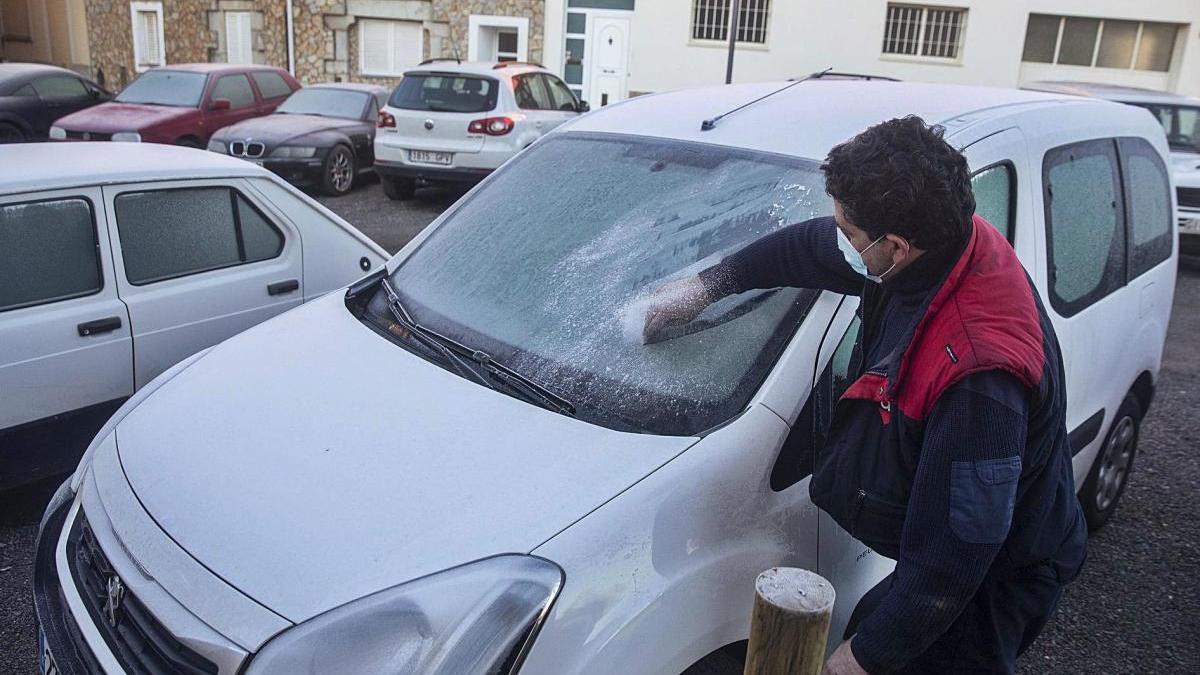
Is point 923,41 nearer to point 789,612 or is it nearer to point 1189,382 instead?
point 1189,382

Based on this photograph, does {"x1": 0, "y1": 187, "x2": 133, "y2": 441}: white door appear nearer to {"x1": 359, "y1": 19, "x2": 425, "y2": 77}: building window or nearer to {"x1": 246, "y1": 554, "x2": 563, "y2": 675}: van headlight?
{"x1": 246, "y1": 554, "x2": 563, "y2": 675}: van headlight

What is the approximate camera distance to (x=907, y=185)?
5.80 feet

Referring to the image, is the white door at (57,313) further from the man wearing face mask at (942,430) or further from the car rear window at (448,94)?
the car rear window at (448,94)

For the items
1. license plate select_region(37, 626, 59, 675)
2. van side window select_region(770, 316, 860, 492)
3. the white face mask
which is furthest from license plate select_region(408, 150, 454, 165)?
the white face mask

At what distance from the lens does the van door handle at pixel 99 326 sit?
11.8ft

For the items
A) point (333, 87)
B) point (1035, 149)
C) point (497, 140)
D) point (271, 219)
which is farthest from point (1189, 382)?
point (333, 87)

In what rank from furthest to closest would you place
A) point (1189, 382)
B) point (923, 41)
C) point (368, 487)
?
point (923, 41)
point (1189, 382)
point (368, 487)

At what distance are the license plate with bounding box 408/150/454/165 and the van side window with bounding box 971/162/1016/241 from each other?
8859 mm

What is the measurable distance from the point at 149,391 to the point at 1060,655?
10.1 ft

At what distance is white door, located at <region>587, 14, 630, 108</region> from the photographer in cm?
1934

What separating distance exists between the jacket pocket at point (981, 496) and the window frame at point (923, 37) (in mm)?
18795

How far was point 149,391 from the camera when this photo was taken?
266 centimetres

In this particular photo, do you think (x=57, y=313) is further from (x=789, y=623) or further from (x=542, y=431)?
(x=789, y=623)

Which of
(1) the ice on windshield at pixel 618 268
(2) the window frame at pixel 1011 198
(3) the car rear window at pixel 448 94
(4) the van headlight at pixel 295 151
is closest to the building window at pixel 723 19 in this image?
Result: (3) the car rear window at pixel 448 94
